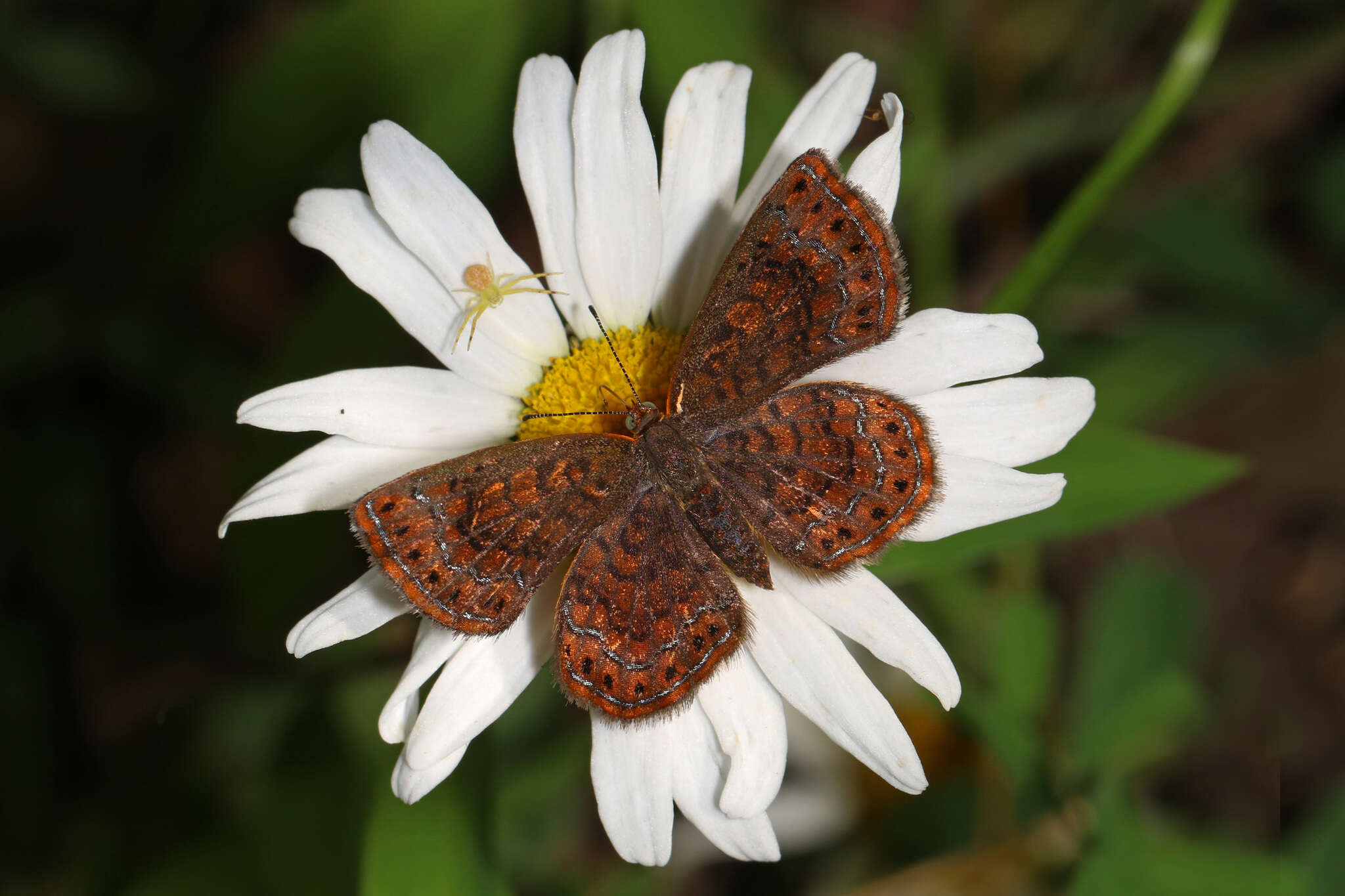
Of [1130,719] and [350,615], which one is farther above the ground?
[350,615]

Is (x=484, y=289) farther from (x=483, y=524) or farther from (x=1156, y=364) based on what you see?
(x=1156, y=364)

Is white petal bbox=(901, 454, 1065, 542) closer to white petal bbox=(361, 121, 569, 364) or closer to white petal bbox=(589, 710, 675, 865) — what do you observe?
white petal bbox=(589, 710, 675, 865)

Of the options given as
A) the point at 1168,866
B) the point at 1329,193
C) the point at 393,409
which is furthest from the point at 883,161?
the point at 1329,193

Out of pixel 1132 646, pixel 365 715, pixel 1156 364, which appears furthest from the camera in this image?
pixel 1156 364

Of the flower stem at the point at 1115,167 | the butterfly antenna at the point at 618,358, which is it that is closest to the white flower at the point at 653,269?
the butterfly antenna at the point at 618,358

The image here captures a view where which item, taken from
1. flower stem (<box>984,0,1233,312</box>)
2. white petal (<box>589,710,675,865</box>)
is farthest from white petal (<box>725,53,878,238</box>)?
white petal (<box>589,710,675,865</box>)

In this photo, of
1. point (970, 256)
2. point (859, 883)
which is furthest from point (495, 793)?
point (970, 256)
